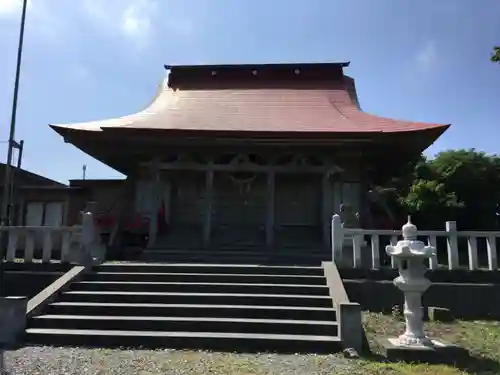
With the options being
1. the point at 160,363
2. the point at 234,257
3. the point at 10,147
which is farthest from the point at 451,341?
the point at 10,147

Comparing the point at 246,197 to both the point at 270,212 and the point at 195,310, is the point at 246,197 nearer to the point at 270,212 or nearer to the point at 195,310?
the point at 270,212

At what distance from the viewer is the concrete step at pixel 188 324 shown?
5.83 meters

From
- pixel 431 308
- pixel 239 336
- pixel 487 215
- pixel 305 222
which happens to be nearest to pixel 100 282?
pixel 239 336

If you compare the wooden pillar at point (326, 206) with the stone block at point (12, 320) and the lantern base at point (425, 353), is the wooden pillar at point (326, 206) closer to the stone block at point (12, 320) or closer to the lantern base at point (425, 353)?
the lantern base at point (425, 353)

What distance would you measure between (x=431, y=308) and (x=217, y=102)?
8567mm

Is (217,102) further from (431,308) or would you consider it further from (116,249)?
(431,308)

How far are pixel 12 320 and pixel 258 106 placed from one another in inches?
347

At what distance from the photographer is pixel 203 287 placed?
694cm

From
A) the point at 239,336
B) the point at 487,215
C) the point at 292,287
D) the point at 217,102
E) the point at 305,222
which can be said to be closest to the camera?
the point at 239,336

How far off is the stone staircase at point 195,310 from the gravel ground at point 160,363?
0.25 m

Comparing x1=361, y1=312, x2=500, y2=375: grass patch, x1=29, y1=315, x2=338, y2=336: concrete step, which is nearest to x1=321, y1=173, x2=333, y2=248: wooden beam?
x1=361, y1=312, x2=500, y2=375: grass patch

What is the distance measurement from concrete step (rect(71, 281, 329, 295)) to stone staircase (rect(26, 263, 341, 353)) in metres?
0.01

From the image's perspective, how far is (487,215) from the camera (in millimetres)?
22469

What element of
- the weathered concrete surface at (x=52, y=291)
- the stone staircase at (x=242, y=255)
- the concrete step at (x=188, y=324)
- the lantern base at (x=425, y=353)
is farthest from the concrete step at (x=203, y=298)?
the stone staircase at (x=242, y=255)
